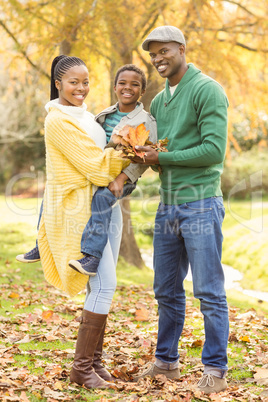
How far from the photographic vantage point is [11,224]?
10.3 metres

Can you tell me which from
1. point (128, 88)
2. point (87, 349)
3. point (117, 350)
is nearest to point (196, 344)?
point (117, 350)

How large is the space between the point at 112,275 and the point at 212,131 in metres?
1.04

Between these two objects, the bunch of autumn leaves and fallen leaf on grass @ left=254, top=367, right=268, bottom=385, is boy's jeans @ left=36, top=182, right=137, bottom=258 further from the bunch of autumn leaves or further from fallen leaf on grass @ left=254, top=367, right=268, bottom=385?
fallen leaf on grass @ left=254, top=367, right=268, bottom=385

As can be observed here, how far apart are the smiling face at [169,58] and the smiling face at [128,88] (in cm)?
20

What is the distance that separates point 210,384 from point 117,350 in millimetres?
1018

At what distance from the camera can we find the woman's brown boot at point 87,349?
2.74 meters

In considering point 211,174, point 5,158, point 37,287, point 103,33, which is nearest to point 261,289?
point 37,287

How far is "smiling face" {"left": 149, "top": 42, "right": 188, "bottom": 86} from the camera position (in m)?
2.80

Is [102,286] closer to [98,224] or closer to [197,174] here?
[98,224]

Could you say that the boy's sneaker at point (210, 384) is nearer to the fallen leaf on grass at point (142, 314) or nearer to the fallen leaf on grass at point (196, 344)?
the fallen leaf on grass at point (196, 344)

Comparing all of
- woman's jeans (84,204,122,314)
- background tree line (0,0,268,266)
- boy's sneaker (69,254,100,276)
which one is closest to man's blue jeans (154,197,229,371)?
woman's jeans (84,204,122,314)

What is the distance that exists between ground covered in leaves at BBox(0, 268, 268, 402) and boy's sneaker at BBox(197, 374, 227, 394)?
58 mm

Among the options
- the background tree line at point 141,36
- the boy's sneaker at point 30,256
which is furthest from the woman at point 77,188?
the background tree line at point 141,36

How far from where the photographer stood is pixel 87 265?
8.75 ft
